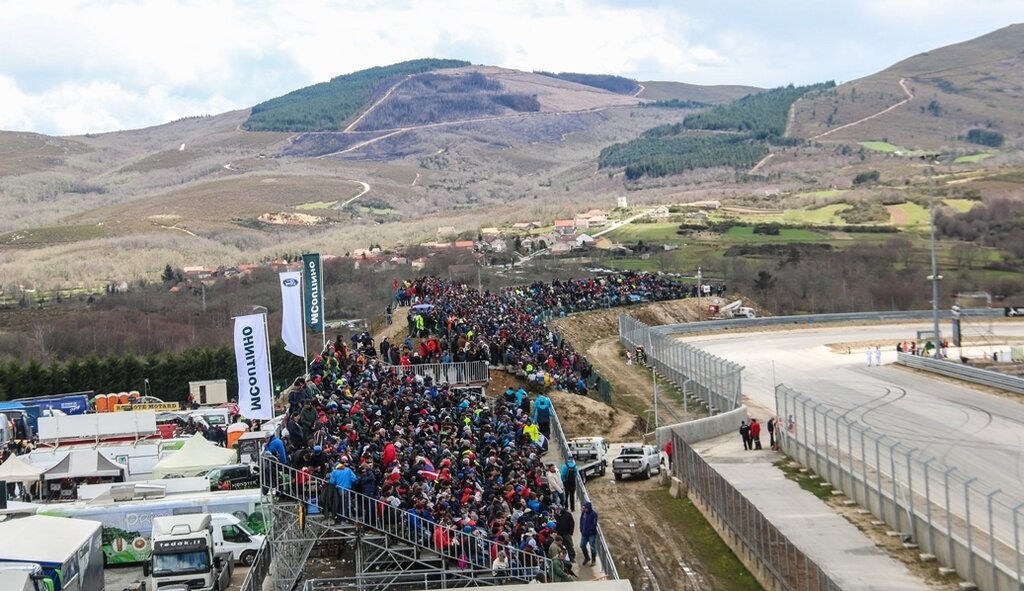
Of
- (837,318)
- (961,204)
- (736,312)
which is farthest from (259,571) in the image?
(961,204)

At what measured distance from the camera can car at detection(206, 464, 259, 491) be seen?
101 feet

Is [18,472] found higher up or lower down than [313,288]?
lower down

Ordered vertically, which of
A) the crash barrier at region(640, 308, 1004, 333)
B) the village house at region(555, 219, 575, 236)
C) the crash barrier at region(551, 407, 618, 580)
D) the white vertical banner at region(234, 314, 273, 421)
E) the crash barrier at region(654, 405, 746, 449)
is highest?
the white vertical banner at region(234, 314, 273, 421)

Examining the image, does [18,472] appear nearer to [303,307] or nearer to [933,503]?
[303,307]

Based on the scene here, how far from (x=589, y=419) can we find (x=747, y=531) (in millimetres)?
15879

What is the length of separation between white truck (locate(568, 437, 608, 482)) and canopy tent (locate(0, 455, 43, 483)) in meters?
14.2

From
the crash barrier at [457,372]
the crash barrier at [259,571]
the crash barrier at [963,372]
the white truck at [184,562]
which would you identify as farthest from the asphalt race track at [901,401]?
the white truck at [184,562]

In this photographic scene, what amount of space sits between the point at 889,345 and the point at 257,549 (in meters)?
50.4

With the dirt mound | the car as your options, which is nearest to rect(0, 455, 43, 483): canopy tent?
the car

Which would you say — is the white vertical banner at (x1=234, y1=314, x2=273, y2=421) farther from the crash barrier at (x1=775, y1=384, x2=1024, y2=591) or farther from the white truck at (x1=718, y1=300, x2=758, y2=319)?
the white truck at (x1=718, y1=300, x2=758, y2=319)

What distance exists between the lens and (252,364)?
26.5 m

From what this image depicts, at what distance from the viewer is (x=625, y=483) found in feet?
112

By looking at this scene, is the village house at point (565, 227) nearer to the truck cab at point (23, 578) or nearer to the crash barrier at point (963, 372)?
the crash barrier at point (963, 372)

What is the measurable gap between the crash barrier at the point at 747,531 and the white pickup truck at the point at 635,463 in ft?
2.82
